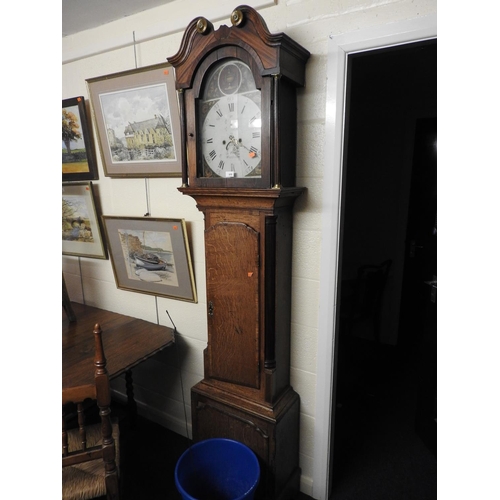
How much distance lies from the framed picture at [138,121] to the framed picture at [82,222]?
260 millimetres

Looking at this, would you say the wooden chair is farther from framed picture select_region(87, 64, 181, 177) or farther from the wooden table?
framed picture select_region(87, 64, 181, 177)

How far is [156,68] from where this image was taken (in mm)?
1754

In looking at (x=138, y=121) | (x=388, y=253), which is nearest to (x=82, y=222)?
(x=138, y=121)

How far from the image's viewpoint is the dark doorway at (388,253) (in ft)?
7.51

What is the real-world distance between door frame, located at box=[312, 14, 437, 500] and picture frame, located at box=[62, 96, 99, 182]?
4.56 ft

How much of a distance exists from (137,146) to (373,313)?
2108 mm

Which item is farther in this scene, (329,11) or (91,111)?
(91,111)

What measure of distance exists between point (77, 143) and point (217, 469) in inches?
73.2

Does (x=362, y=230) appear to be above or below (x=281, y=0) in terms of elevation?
below

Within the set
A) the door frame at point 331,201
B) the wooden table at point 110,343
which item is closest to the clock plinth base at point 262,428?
the door frame at point 331,201

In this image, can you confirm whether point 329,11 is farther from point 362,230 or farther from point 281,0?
point 362,230

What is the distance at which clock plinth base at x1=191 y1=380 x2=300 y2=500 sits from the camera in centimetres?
153
